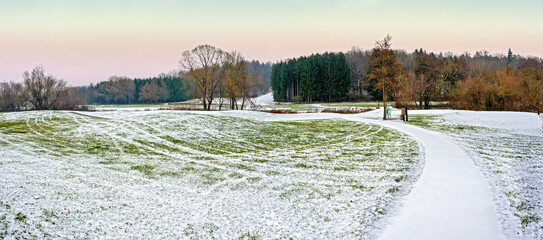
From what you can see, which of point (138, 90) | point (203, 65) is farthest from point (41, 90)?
point (138, 90)

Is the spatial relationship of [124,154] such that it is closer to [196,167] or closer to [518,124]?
[196,167]

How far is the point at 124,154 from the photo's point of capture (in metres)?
12.0

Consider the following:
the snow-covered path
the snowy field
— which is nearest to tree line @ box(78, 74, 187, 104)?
the snowy field

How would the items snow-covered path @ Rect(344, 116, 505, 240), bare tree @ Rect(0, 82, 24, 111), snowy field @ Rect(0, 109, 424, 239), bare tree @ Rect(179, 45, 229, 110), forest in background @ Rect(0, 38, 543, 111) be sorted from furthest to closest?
bare tree @ Rect(0, 82, 24, 111) < bare tree @ Rect(179, 45, 229, 110) < forest in background @ Rect(0, 38, 543, 111) < snowy field @ Rect(0, 109, 424, 239) < snow-covered path @ Rect(344, 116, 505, 240)

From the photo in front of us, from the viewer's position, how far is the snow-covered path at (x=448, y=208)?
201 inches

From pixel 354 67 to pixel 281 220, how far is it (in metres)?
83.8

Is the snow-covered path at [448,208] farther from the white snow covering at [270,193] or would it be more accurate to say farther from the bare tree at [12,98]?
the bare tree at [12,98]

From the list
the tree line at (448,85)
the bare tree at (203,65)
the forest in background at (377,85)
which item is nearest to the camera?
the tree line at (448,85)

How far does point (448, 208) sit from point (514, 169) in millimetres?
4929

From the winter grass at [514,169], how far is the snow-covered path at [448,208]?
0.27 metres

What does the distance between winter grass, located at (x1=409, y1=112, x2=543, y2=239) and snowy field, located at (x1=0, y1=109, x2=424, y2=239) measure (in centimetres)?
201

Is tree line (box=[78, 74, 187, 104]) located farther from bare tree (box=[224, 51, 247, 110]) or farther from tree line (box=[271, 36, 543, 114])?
tree line (box=[271, 36, 543, 114])

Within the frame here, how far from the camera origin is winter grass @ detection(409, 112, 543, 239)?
18.1 feet

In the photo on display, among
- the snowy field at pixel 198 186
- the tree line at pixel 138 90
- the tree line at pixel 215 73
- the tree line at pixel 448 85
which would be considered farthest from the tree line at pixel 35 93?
the tree line at pixel 138 90
